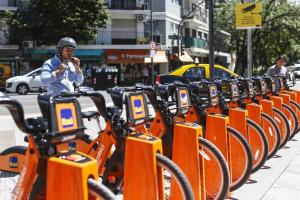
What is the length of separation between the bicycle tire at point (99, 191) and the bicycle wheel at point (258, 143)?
3.45 meters

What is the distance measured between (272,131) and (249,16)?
8425 millimetres

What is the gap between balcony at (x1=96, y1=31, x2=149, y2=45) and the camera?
4038cm

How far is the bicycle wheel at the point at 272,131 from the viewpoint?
7312mm

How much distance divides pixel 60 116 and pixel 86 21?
3392cm

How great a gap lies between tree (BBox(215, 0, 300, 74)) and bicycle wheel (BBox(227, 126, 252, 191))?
3330 cm

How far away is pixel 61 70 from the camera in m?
6.21

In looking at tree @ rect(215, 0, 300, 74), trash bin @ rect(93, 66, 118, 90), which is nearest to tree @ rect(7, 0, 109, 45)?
trash bin @ rect(93, 66, 118, 90)

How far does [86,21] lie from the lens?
36781mm

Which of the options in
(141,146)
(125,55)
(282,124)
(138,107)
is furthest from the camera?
(125,55)

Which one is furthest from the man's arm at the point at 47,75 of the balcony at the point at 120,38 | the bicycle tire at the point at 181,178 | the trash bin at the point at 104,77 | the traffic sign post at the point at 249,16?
the balcony at the point at 120,38

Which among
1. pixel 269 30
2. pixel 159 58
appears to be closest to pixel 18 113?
pixel 159 58

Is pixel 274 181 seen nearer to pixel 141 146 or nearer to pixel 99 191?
pixel 141 146

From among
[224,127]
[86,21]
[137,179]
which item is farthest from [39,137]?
[86,21]

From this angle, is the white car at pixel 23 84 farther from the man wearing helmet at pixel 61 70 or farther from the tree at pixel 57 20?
the man wearing helmet at pixel 61 70
